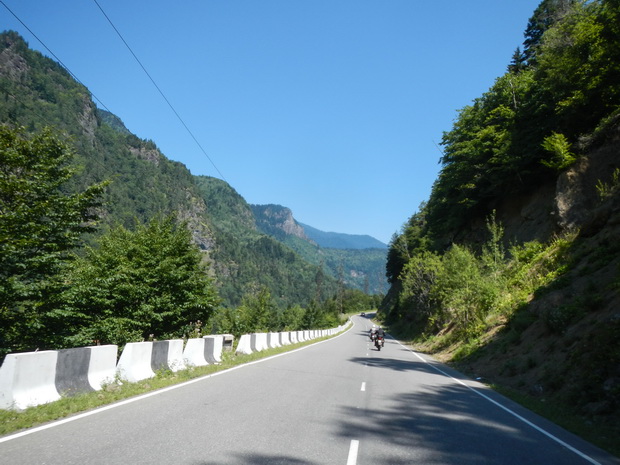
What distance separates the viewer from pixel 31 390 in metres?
6.20

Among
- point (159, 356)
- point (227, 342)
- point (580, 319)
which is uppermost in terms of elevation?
point (580, 319)

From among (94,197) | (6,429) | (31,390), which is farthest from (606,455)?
(94,197)

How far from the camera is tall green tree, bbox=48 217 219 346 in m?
17.9

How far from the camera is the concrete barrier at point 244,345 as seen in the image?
17.6 m

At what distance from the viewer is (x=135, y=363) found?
9148mm

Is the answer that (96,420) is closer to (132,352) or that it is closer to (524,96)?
(132,352)

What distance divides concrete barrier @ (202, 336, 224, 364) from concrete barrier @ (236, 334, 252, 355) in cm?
334

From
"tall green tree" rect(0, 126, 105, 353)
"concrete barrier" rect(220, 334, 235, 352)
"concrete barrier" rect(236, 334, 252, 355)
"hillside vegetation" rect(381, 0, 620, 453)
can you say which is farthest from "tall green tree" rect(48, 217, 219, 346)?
"hillside vegetation" rect(381, 0, 620, 453)

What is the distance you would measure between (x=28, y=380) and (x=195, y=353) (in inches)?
253

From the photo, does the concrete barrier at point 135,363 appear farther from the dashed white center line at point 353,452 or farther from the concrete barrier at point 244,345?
the concrete barrier at point 244,345

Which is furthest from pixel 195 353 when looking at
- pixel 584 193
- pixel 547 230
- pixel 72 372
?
pixel 547 230

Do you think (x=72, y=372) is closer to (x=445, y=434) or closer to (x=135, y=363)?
(x=135, y=363)

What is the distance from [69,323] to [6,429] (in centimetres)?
1463

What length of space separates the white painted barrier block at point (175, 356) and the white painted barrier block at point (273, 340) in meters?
10.8
